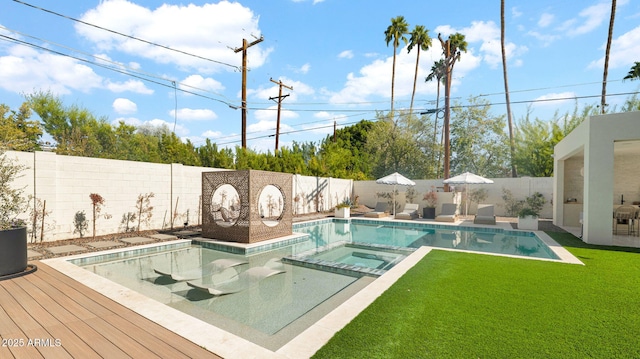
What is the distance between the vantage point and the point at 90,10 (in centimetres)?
944

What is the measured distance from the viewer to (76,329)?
3256 millimetres

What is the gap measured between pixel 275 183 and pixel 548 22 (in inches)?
610

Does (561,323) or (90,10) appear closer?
(561,323)

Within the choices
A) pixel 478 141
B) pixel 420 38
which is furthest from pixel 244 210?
pixel 478 141

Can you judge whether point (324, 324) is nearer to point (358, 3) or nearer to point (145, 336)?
point (145, 336)

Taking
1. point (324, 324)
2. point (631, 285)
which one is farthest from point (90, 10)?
point (631, 285)

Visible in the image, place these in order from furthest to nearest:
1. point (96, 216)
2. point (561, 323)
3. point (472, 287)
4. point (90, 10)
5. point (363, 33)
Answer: point (363, 33)
point (90, 10)
point (96, 216)
point (472, 287)
point (561, 323)

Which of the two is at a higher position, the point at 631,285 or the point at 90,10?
the point at 90,10

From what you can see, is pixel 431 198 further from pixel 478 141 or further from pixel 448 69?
pixel 478 141

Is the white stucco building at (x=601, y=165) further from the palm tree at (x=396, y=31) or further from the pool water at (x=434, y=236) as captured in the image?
the palm tree at (x=396, y=31)

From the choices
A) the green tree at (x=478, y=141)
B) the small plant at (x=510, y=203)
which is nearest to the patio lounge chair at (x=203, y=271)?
the small plant at (x=510, y=203)

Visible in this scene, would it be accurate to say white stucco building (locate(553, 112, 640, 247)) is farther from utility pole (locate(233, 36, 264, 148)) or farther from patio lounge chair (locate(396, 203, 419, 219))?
utility pole (locate(233, 36, 264, 148))

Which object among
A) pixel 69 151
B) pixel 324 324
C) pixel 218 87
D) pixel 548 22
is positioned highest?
pixel 548 22

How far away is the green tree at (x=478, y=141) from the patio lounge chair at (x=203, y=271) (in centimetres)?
2516
